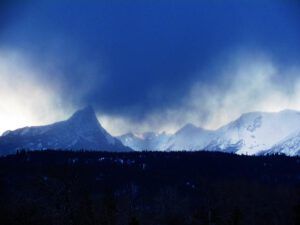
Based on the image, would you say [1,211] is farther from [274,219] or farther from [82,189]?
[274,219]

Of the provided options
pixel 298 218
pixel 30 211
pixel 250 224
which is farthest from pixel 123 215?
pixel 298 218

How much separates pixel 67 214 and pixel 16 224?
795 inches

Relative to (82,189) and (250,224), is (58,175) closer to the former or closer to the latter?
(82,189)

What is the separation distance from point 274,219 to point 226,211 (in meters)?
22.3

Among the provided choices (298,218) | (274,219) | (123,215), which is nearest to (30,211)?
(123,215)

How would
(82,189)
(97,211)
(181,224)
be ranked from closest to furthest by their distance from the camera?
(82,189), (97,211), (181,224)

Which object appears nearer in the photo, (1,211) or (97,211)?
(1,211)

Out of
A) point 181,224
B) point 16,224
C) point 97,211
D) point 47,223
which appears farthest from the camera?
point 181,224

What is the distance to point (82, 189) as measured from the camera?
140625mm

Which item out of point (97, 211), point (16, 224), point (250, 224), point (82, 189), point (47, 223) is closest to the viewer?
Answer: point (16, 224)

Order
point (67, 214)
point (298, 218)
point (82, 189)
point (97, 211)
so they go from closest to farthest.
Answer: point (298, 218)
point (67, 214)
point (82, 189)
point (97, 211)

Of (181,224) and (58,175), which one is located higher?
(58,175)

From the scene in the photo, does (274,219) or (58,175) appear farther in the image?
(274,219)

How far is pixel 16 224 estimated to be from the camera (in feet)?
432
